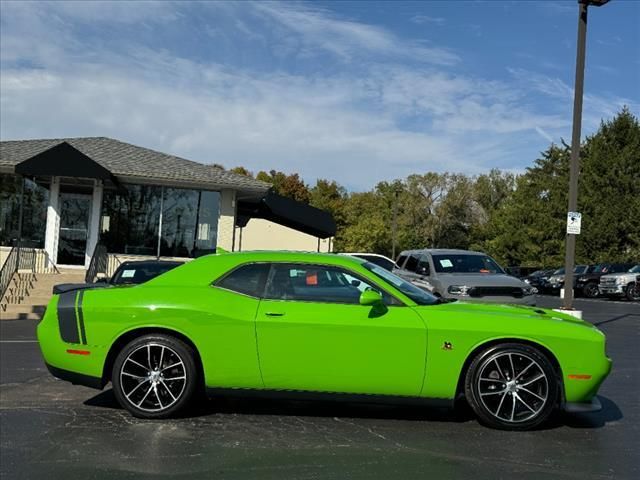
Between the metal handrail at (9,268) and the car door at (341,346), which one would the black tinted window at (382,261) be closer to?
the metal handrail at (9,268)

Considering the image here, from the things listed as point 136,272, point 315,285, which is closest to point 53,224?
point 136,272

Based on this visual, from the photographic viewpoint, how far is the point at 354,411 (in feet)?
19.5

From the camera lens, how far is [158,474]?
4.25 m

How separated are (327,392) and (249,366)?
680 mm

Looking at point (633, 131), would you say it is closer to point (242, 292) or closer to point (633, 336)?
point (633, 336)

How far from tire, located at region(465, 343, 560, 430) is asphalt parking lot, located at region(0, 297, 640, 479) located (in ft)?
0.45

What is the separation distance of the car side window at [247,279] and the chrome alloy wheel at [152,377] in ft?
2.46

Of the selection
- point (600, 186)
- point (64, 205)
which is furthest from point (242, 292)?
point (600, 186)

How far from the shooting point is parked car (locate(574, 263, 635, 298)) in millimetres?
30858

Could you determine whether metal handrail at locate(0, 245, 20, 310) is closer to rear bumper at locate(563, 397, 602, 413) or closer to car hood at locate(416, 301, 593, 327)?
car hood at locate(416, 301, 593, 327)

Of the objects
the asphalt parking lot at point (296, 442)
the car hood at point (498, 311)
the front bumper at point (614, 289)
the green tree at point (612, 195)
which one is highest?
the green tree at point (612, 195)

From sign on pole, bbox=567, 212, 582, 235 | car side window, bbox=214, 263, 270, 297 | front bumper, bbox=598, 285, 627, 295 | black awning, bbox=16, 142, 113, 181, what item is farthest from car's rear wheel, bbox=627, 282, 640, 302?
car side window, bbox=214, 263, 270, 297

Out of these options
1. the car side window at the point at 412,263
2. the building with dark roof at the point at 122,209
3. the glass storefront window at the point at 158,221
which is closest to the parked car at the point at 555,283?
the building with dark roof at the point at 122,209

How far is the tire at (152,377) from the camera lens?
548 cm
